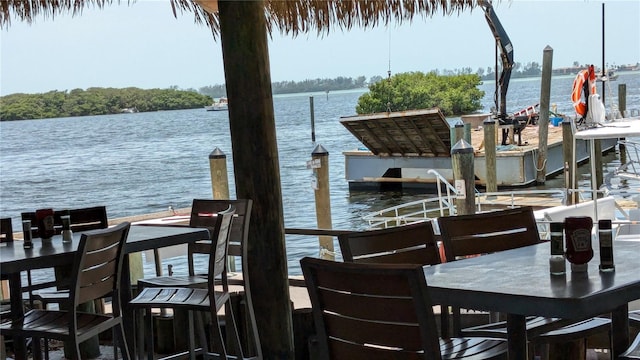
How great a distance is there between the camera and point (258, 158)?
3.61 m

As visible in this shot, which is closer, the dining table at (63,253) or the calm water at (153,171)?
the dining table at (63,253)

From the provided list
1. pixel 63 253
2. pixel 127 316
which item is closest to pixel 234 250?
pixel 127 316

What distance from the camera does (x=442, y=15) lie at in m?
4.48

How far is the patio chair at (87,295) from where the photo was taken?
3170 mm

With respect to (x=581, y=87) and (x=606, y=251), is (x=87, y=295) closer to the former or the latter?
(x=606, y=251)

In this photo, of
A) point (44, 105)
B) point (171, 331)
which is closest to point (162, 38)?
point (44, 105)

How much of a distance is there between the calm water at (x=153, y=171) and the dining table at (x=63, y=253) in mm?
11298

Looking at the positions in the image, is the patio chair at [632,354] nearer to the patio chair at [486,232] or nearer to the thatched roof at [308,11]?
the patio chair at [486,232]

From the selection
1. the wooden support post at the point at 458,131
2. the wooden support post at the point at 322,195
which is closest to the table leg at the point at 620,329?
the wooden support post at the point at 322,195

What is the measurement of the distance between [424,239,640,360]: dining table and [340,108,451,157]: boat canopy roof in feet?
52.0

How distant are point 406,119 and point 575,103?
8319mm

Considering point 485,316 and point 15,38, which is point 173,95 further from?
point 485,316

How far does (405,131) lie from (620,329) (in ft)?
56.4

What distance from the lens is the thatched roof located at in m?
4.38
